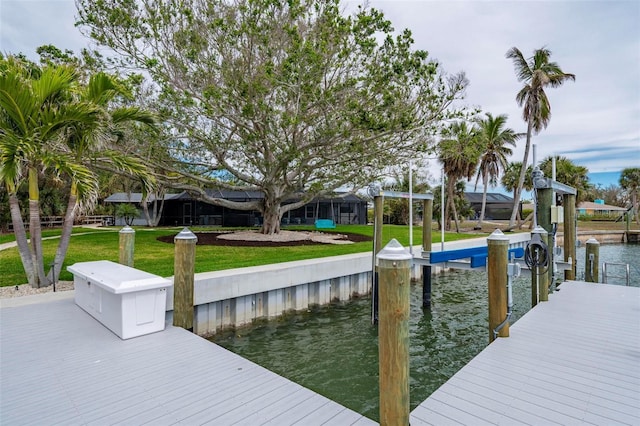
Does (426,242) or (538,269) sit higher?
(426,242)

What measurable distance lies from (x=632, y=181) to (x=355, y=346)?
41395 millimetres

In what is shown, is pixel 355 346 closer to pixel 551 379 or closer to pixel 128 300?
pixel 551 379

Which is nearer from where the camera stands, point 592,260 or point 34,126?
point 34,126

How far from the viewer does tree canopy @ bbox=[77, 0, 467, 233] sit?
9.40 m

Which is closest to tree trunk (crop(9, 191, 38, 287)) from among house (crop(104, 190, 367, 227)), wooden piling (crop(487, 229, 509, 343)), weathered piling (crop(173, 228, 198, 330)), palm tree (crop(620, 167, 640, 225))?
weathered piling (crop(173, 228, 198, 330))

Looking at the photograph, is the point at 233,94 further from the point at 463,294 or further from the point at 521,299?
the point at 521,299

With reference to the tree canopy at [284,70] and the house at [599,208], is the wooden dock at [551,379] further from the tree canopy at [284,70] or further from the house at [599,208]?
the house at [599,208]

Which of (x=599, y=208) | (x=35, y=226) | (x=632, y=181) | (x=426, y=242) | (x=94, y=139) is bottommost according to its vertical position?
(x=426, y=242)

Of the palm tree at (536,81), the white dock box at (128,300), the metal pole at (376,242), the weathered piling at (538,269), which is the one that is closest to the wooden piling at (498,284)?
the weathered piling at (538,269)

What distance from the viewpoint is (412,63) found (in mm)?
9500

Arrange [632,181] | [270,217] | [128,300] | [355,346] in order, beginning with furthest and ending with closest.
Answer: [632,181] < [270,217] < [355,346] < [128,300]

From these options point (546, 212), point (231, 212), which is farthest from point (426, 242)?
point (231, 212)

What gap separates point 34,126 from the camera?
5.94 m

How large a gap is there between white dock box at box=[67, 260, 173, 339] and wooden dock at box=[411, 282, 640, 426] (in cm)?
335
